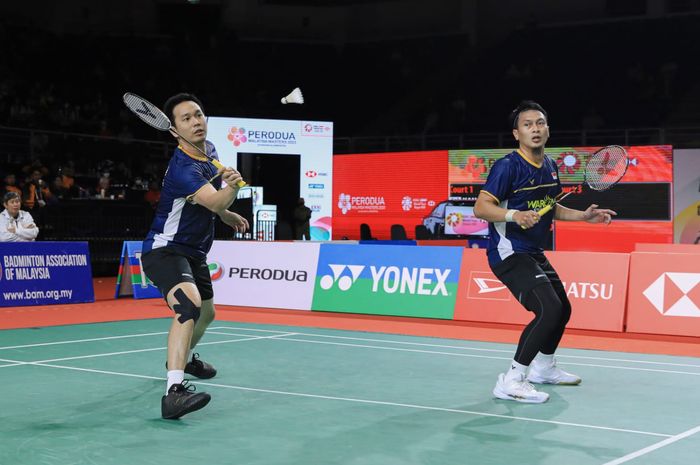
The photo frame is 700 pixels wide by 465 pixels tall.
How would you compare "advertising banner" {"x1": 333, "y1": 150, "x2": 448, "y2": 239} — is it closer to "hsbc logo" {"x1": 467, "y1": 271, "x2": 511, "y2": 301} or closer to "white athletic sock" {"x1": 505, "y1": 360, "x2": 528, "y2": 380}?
"hsbc logo" {"x1": 467, "y1": 271, "x2": 511, "y2": 301}

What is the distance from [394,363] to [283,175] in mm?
17954

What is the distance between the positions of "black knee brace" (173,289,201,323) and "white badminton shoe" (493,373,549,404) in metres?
2.34

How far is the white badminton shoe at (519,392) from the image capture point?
652 centimetres

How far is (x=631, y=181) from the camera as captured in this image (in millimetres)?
22750

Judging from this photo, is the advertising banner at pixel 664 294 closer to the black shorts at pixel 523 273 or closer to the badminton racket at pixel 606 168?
the badminton racket at pixel 606 168

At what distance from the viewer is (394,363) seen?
336 inches

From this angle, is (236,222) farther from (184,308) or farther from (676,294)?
(676,294)

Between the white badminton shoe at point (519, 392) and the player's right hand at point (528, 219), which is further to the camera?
the white badminton shoe at point (519, 392)

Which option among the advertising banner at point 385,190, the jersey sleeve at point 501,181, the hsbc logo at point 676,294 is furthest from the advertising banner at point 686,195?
the jersey sleeve at point 501,181

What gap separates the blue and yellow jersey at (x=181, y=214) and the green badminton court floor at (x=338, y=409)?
1.16 m

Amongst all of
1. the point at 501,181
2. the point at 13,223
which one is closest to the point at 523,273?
the point at 501,181

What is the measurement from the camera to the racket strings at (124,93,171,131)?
6043mm

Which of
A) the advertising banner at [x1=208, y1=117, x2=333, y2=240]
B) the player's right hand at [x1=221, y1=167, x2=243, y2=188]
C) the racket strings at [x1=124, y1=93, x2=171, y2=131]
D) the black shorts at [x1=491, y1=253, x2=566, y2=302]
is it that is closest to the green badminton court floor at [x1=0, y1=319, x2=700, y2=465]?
the black shorts at [x1=491, y1=253, x2=566, y2=302]

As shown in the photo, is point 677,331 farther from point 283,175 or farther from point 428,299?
point 283,175
